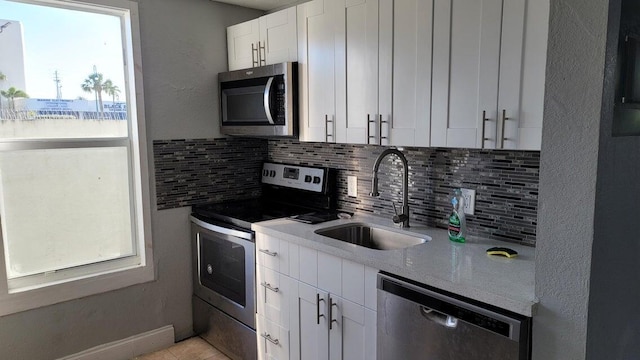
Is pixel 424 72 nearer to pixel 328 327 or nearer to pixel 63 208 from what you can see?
pixel 328 327

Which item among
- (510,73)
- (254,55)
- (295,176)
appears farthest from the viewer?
(295,176)

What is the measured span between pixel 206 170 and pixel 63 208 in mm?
864

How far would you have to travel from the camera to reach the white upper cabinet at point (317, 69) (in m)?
2.23

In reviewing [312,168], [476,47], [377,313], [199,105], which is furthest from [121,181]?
[476,47]

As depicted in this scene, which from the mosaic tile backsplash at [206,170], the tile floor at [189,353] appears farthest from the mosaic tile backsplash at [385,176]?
the tile floor at [189,353]

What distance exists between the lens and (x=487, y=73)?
5.36 feet

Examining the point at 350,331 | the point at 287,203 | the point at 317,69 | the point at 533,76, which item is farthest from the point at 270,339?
the point at 533,76

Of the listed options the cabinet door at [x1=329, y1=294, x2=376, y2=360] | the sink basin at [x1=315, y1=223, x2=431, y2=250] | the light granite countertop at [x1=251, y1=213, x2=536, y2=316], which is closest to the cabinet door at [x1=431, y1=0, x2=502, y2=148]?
the light granite countertop at [x1=251, y1=213, x2=536, y2=316]

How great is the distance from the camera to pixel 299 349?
2.16 metres

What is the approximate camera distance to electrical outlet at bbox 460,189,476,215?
6.69 feet

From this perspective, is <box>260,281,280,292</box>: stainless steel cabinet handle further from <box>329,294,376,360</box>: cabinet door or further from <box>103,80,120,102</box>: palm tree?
<box>103,80,120,102</box>: palm tree

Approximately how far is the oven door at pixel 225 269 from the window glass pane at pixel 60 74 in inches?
32.6

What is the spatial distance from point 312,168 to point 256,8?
1.23 m

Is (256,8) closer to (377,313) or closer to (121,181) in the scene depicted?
(121,181)
